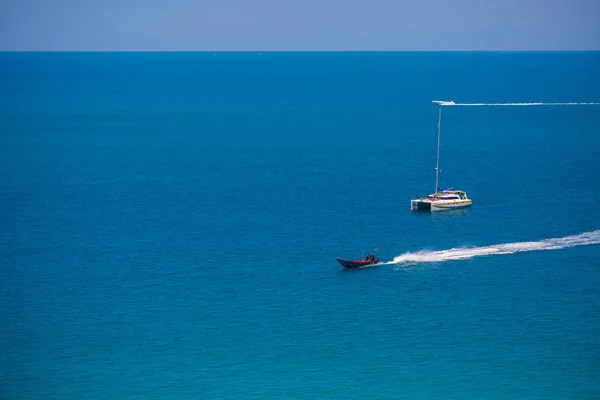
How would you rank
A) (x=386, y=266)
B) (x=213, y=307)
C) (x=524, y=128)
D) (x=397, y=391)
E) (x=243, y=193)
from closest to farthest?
1. (x=397, y=391)
2. (x=213, y=307)
3. (x=386, y=266)
4. (x=243, y=193)
5. (x=524, y=128)

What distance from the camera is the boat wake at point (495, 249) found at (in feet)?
291

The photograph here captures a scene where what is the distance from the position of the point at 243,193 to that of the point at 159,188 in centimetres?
1200

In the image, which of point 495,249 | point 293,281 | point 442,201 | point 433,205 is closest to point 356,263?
point 293,281

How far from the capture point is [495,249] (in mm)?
91250

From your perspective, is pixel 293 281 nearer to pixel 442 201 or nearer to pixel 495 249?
pixel 495 249

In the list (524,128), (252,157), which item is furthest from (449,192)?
(524,128)

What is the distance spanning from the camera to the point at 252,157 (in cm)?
14838

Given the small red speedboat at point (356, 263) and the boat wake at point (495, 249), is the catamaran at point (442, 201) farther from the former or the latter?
the small red speedboat at point (356, 263)

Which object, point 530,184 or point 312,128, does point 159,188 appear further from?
point 312,128

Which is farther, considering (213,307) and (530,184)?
(530,184)

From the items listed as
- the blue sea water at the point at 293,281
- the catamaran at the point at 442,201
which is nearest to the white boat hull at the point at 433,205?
the catamaran at the point at 442,201

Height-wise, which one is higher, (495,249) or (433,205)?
(433,205)

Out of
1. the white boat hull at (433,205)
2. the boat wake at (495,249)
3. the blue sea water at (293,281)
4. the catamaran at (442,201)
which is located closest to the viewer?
the blue sea water at (293,281)

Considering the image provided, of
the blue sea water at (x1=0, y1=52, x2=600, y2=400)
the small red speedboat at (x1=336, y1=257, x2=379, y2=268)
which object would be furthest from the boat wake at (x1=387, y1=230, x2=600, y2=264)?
the small red speedboat at (x1=336, y1=257, x2=379, y2=268)
